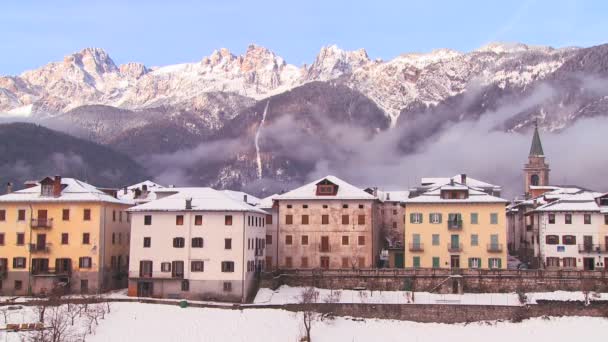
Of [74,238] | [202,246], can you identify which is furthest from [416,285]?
[74,238]

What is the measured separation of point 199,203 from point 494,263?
35.1 m

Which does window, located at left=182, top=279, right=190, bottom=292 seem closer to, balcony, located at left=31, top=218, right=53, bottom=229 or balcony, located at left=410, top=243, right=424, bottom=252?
balcony, located at left=31, top=218, right=53, bottom=229

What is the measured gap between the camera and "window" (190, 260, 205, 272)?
87562 mm

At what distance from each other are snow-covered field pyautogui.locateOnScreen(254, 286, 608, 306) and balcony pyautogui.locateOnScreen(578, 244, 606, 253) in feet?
40.5

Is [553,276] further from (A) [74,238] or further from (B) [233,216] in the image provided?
(A) [74,238]

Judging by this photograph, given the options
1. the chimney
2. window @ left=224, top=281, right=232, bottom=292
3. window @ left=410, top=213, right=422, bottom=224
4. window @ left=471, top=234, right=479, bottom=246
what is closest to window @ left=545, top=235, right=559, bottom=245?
window @ left=471, top=234, right=479, bottom=246

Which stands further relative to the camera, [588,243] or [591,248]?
[588,243]

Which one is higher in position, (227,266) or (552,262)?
(552,262)

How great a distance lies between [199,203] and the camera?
9056cm

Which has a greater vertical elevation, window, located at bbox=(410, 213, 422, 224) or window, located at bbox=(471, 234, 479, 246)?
window, located at bbox=(410, 213, 422, 224)

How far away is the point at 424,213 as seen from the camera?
96.2m

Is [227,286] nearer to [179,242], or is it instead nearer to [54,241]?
[179,242]

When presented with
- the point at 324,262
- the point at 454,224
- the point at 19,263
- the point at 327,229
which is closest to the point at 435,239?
the point at 454,224

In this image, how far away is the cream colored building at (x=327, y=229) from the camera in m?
99.2
